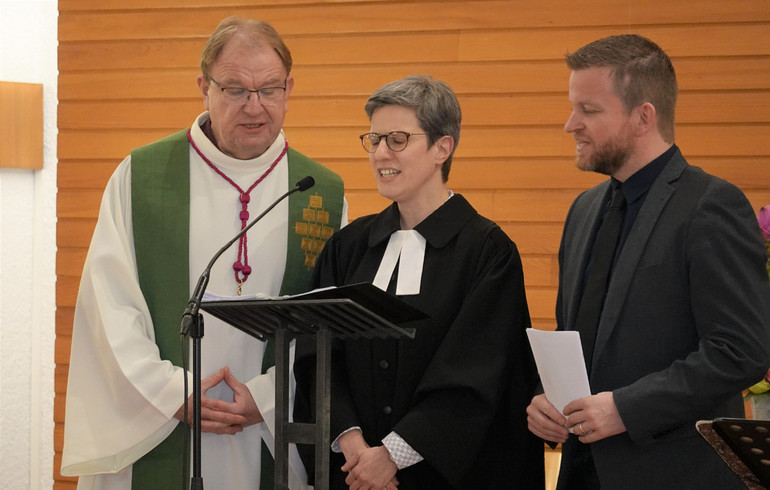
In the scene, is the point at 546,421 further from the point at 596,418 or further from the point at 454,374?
the point at 454,374

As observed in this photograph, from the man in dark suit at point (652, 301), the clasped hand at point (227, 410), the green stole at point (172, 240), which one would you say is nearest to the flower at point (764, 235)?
the man in dark suit at point (652, 301)

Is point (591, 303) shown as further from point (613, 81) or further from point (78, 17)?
point (78, 17)

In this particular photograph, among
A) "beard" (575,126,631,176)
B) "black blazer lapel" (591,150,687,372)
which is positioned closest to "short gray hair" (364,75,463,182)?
"beard" (575,126,631,176)

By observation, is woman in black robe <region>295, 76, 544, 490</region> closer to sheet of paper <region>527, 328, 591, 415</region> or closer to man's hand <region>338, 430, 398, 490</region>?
man's hand <region>338, 430, 398, 490</region>

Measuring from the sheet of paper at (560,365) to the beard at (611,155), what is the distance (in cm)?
64

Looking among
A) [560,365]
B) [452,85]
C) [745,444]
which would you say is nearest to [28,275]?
[452,85]

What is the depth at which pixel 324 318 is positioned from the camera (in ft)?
8.56

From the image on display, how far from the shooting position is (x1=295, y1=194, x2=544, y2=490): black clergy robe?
2898mm

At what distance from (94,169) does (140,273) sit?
218 cm

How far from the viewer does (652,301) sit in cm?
268

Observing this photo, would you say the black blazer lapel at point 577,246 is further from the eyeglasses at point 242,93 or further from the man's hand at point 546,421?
the eyeglasses at point 242,93

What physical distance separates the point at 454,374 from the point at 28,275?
11.8 feet

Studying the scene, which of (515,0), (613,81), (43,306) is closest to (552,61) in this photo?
(515,0)

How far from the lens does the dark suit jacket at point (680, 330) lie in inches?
99.3
